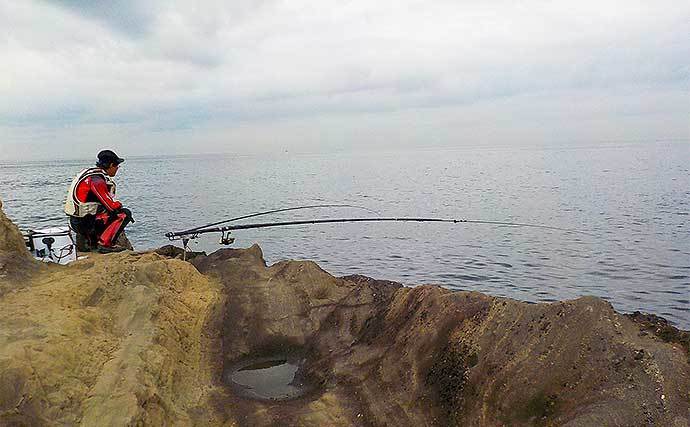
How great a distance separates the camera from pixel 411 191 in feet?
120

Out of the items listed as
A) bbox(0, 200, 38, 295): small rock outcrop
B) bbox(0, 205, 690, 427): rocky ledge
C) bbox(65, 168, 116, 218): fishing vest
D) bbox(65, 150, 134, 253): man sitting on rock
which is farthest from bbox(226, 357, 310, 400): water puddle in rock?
bbox(65, 168, 116, 218): fishing vest

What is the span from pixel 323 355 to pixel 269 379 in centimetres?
72

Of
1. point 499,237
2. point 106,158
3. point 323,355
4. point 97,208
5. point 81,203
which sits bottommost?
point 499,237

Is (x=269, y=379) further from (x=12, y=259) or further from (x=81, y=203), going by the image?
(x=81, y=203)

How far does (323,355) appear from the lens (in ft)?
20.0

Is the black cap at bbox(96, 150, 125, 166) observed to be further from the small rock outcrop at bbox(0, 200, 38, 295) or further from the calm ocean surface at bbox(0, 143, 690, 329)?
the calm ocean surface at bbox(0, 143, 690, 329)

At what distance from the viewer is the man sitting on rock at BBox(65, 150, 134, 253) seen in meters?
8.58

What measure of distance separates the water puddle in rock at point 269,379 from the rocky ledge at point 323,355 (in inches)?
4.3

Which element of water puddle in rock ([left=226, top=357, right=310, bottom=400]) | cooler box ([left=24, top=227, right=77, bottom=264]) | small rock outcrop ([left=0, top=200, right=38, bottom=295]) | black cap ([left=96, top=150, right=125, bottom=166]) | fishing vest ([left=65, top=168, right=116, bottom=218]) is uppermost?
black cap ([left=96, top=150, right=125, bottom=166])

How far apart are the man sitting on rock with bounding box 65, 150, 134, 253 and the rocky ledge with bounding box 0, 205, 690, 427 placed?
2.24 m

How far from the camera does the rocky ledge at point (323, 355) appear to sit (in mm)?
3943

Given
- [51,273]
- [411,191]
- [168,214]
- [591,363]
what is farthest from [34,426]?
[411,191]

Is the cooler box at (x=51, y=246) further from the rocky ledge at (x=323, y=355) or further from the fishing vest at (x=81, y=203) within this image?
the rocky ledge at (x=323, y=355)

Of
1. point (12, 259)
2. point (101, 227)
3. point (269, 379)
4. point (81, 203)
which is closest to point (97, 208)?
point (81, 203)
